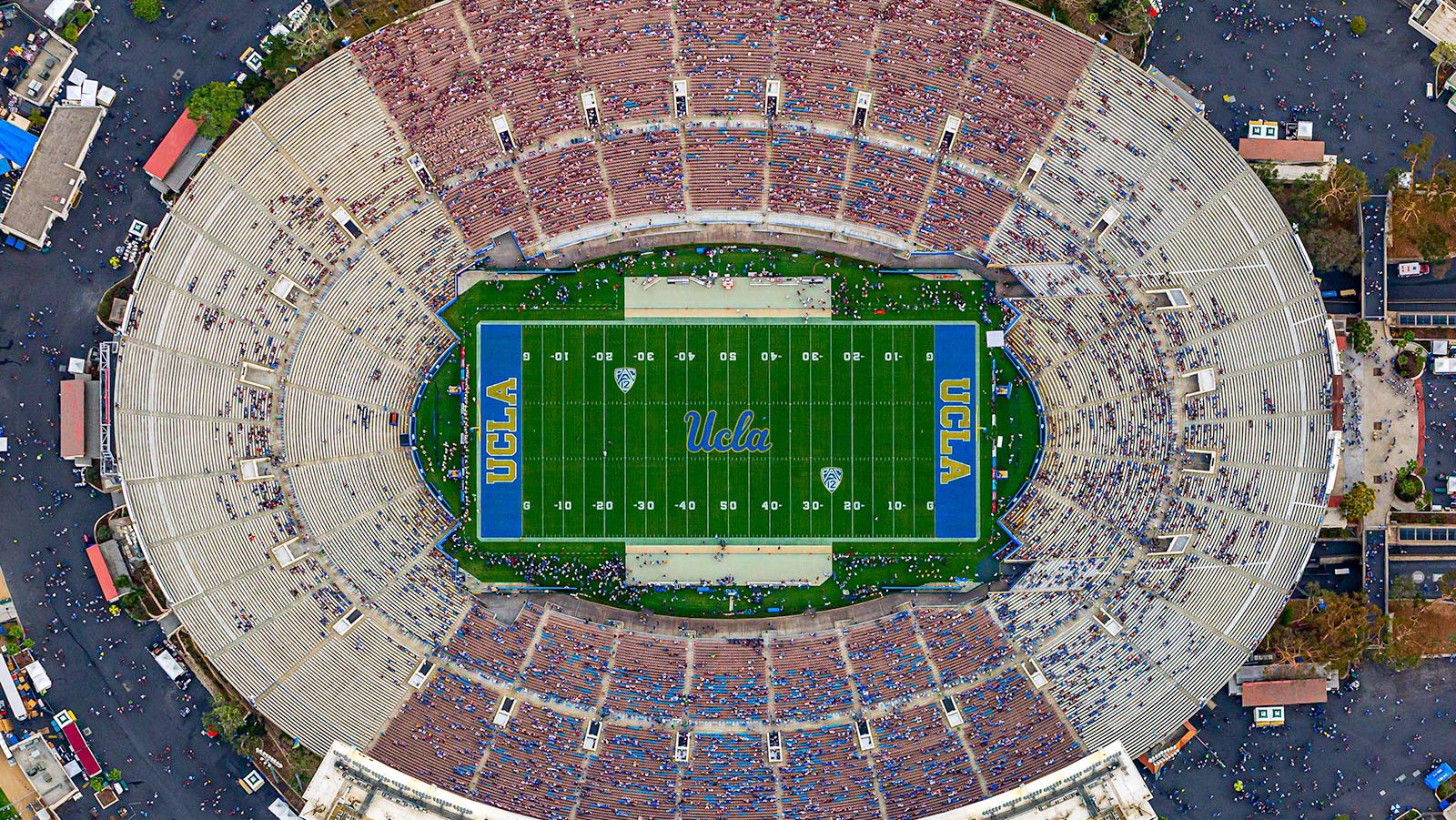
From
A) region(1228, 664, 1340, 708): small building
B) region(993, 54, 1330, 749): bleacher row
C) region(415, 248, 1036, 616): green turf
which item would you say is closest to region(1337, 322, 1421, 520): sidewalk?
region(993, 54, 1330, 749): bleacher row

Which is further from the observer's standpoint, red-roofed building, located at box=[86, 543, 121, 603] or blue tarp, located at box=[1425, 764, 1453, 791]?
blue tarp, located at box=[1425, 764, 1453, 791]

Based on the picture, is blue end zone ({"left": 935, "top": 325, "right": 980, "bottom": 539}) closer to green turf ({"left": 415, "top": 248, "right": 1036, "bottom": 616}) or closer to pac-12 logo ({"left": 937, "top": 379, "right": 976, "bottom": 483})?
pac-12 logo ({"left": 937, "top": 379, "right": 976, "bottom": 483})

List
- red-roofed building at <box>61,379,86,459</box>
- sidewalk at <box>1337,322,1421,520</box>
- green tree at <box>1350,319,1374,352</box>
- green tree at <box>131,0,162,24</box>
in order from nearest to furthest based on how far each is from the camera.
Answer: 1. red-roofed building at <box>61,379,86,459</box>
2. green tree at <box>131,0,162,24</box>
3. green tree at <box>1350,319,1374,352</box>
4. sidewalk at <box>1337,322,1421,520</box>

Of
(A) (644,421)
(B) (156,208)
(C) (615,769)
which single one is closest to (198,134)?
(B) (156,208)

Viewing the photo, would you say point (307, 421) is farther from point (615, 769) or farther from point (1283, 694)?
point (1283, 694)

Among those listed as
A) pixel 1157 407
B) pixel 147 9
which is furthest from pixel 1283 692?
pixel 147 9

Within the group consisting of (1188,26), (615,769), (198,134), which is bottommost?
(615,769)

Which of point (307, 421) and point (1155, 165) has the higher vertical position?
point (1155, 165)
